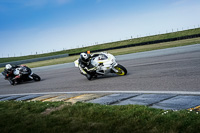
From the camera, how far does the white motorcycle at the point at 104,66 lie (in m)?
11.7

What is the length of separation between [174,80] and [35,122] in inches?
193

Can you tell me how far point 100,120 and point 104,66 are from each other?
23.1 feet

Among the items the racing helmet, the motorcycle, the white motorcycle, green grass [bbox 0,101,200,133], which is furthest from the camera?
the motorcycle

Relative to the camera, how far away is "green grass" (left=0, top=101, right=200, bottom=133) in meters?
4.01

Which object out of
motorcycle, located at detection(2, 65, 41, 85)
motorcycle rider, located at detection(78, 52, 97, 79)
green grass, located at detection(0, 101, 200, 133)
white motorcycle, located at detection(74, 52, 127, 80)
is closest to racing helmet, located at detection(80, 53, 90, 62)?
motorcycle rider, located at detection(78, 52, 97, 79)

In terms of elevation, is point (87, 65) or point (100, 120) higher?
point (87, 65)

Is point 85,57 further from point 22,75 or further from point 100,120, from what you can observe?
point 100,120

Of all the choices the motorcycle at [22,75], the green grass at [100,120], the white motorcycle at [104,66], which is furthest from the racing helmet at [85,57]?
the green grass at [100,120]

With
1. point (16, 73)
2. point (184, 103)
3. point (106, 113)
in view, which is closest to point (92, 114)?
point (106, 113)

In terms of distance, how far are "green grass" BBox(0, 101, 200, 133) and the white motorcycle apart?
18.3ft

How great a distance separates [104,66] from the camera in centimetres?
1174

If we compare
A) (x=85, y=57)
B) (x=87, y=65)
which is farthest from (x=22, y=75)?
(x=85, y=57)

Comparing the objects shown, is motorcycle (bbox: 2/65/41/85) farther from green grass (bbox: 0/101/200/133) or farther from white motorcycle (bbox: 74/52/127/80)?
green grass (bbox: 0/101/200/133)

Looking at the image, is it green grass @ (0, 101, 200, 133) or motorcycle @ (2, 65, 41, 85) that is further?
motorcycle @ (2, 65, 41, 85)
